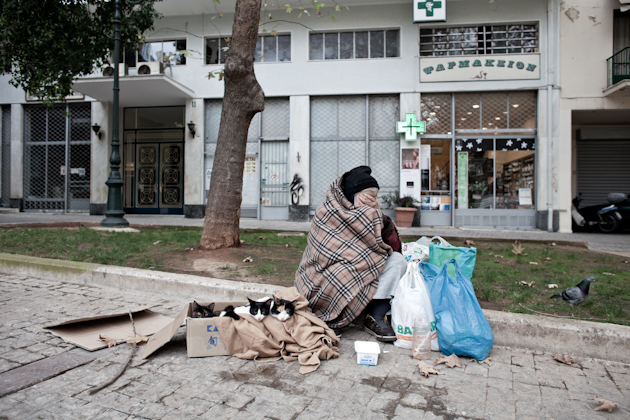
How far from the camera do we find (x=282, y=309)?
2.75 m

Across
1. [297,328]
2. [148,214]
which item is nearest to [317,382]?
[297,328]

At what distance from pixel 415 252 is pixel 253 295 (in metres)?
1.59

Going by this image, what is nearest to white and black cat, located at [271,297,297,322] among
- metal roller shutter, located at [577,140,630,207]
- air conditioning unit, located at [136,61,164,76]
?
air conditioning unit, located at [136,61,164,76]

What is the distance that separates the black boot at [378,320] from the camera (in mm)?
2979

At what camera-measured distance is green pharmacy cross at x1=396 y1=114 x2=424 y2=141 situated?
12.6 metres

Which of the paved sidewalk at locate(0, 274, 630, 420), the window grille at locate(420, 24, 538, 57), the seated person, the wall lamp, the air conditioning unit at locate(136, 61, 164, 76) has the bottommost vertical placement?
the paved sidewalk at locate(0, 274, 630, 420)

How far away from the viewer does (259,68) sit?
13.5 metres

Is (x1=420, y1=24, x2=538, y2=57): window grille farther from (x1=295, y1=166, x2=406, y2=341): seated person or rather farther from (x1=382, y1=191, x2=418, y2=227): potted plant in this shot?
(x1=295, y1=166, x2=406, y2=341): seated person

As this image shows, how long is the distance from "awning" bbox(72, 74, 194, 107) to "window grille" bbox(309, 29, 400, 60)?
476 cm

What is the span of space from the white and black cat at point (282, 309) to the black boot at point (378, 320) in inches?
27.1

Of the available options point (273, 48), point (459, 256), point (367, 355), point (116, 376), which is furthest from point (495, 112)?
point (116, 376)

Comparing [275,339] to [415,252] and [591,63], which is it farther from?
[591,63]

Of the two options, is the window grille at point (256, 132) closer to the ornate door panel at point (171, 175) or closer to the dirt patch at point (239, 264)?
the ornate door panel at point (171, 175)

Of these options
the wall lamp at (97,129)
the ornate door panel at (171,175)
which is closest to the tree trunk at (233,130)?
the ornate door panel at (171,175)
